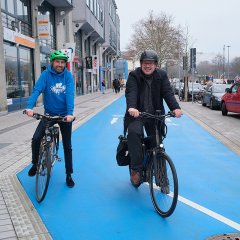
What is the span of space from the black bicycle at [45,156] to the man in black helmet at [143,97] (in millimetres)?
1027

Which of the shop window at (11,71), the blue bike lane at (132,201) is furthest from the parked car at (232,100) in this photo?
the shop window at (11,71)

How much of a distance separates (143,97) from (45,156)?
1.50 meters

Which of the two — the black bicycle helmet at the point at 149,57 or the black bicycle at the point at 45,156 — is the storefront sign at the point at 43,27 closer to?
the black bicycle at the point at 45,156

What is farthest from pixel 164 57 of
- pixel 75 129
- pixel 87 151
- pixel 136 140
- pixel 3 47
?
pixel 136 140

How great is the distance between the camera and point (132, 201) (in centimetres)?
501

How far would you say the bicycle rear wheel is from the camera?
5.01 m

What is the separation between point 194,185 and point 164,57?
53.7 meters

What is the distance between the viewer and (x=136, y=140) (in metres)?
4.70

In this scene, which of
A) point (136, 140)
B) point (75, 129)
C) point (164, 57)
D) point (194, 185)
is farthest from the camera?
point (164, 57)

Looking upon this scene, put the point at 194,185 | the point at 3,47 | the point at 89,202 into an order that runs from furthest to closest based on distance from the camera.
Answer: the point at 3,47
the point at 194,185
the point at 89,202

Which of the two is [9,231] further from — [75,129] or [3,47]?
[3,47]

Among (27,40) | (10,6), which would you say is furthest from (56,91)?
(27,40)

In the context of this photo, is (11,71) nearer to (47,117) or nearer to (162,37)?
(47,117)

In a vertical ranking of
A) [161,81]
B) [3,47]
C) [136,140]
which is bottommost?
[136,140]
